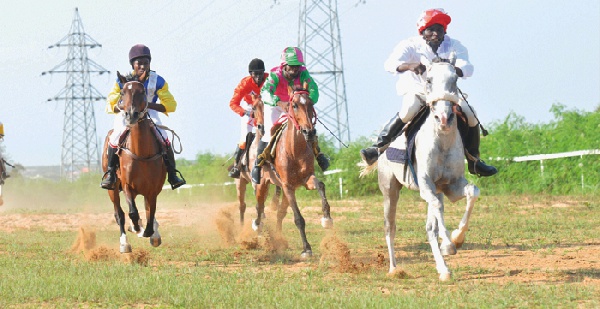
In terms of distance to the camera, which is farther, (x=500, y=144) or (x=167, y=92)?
(x=500, y=144)

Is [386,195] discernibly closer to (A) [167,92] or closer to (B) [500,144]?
(A) [167,92]

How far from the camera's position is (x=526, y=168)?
89.7 ft

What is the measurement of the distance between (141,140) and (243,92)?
5.34 metres

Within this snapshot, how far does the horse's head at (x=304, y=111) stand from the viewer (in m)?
14.0

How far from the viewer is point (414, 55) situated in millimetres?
11438

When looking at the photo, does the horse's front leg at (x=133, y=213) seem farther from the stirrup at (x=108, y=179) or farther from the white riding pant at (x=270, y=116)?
the white riding pant at (x=270, y=116)

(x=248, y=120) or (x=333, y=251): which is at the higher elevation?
(x=248, y=120)

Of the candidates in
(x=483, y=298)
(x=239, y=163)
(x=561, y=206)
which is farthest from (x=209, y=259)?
(x=561, y=206)

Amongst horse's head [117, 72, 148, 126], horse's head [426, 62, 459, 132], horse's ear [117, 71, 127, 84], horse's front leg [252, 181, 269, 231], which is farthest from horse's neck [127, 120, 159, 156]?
horse's head [426, 62, 459, 132]

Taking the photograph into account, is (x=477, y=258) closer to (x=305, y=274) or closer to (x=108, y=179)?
(x=305, y=274)

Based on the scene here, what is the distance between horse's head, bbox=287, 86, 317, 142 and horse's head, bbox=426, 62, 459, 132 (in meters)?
3.79

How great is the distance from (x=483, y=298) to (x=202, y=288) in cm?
301

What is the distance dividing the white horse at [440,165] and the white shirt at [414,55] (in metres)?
0.63

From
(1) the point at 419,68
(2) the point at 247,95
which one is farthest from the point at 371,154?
(2) the point at 247,95
